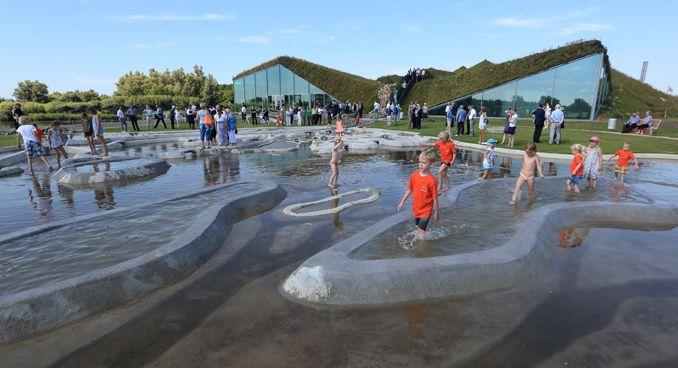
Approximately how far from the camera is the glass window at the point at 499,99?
29.3 metres

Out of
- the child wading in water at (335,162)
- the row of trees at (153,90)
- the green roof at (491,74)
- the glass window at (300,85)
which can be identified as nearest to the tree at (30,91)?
the row of trees at (153,90)

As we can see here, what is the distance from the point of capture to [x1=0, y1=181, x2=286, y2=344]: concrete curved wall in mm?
3549

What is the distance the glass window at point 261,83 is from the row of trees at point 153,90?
48.5ft

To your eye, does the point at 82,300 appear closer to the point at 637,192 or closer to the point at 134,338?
the point at 134,338

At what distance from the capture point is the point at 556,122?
49.5ft

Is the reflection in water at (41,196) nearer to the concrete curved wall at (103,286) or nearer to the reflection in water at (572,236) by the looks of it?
the concrete curved wall at (103,286)

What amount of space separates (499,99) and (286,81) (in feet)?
73.1

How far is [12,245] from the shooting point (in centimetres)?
549

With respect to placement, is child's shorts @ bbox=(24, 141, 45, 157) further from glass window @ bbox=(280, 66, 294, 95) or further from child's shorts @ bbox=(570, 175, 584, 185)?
glass window @ bbox=(280, 66, 294, 95)

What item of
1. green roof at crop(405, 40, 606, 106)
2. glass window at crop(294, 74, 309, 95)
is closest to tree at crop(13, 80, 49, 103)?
glass window at crop(294, 74, 309, 95)

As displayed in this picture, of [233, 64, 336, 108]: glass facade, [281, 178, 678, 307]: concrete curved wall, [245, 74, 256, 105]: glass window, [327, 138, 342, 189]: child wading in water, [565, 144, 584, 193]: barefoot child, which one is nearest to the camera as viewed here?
[281, 178, 678, 307]: concrete curved wall

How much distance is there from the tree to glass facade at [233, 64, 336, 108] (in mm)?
34613

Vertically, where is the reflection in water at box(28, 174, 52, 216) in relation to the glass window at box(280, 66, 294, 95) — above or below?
below

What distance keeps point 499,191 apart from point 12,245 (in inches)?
366
